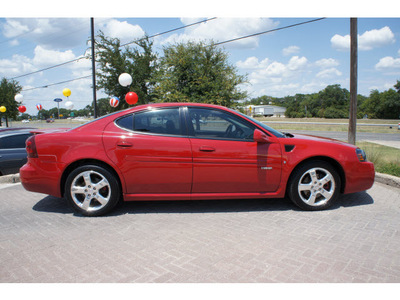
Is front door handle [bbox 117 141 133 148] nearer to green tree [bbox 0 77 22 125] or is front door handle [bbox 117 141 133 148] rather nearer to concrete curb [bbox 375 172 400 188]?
concrete curb [bbox 375 172 400 188]

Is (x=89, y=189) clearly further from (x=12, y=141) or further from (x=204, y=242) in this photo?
(x=12, y=141)

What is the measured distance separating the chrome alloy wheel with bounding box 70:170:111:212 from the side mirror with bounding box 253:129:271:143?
2.11 metres

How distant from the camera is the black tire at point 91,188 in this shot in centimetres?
397

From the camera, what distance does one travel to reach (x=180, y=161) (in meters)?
3.96

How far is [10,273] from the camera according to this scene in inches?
103

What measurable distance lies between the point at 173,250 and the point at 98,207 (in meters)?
1.53

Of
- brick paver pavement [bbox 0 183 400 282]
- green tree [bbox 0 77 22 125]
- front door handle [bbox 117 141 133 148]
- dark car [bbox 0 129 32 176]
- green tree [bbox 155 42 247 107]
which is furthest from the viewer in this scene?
green tree [bbox 0 77 22 125]

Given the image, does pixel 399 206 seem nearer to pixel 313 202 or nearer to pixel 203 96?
pixel 313 202

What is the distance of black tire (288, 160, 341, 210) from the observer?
13.5 ft

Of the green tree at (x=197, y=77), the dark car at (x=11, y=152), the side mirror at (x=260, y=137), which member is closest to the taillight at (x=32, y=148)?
the side mirror at (x=260, y=137)

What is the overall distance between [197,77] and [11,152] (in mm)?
11922

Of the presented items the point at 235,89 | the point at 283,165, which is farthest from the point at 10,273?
the point at 235,89

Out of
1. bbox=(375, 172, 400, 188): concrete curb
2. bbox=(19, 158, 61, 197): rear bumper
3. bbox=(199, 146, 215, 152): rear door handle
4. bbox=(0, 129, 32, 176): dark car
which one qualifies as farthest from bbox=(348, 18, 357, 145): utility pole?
bbox=(0, 129, 32, 176): dark car
